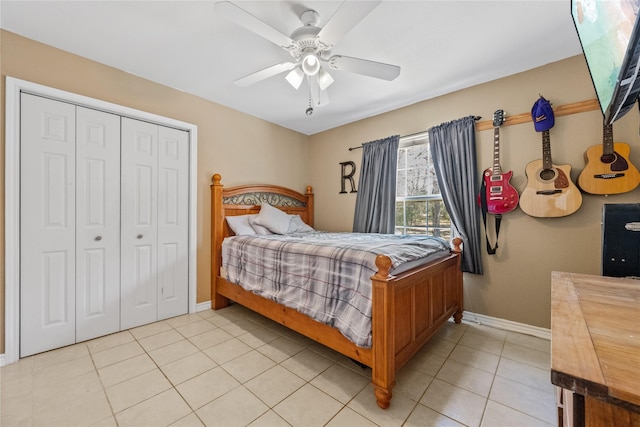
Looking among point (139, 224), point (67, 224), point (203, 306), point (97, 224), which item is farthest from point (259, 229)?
point (67, 224)

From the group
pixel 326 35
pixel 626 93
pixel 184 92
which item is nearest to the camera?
pixel 626 93

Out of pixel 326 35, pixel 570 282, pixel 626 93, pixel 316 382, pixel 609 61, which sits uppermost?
pixel 326 35

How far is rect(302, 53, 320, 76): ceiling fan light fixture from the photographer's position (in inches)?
70.9

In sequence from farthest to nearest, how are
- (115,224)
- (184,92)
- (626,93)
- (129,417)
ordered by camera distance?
1. (184,92)
2. (115,224)
3. (129,417)
4. (626,93)

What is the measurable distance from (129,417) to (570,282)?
235cm

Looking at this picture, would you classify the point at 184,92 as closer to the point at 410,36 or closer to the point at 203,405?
the point at 410,36

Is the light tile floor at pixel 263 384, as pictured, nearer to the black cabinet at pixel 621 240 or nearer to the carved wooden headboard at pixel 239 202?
the black cabinet at pixel 621 240

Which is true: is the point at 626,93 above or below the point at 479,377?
above

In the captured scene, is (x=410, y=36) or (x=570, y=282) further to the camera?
(x=410, y=36)

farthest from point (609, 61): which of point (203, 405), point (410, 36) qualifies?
point (203, 405)

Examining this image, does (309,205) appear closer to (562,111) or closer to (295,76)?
(295,76)

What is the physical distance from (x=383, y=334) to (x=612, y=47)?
1608 millimetres

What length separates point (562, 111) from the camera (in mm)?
2229

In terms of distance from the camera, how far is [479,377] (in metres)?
1.77
